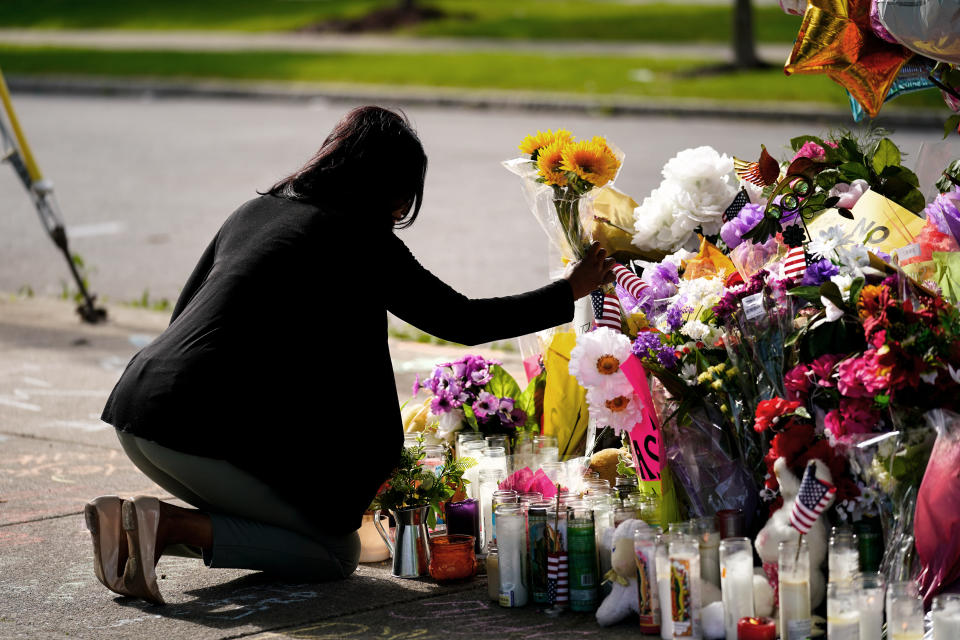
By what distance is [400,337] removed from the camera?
6816 mm

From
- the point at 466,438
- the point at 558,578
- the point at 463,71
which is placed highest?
the point at 463,71

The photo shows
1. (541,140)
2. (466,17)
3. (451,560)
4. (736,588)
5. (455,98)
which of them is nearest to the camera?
(736,588)

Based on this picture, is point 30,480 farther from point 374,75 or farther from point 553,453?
point 374,75

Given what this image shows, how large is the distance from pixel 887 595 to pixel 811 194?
1190 mm

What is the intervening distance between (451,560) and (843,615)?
1127 millimetres

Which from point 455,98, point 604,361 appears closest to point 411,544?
point 604,361

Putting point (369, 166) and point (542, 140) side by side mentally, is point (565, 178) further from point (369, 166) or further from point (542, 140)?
point (369, 166)

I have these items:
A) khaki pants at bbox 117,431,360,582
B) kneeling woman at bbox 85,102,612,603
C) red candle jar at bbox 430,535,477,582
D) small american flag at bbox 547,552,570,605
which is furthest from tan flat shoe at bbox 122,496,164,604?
small american flag at bbox 547,552,570,605

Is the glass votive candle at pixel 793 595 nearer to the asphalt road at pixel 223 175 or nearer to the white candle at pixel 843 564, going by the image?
the white candle at pixel 843 564

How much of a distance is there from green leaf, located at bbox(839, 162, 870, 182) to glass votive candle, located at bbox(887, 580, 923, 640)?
1323 mm

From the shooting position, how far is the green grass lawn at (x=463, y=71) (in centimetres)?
1373

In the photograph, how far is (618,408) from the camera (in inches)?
135

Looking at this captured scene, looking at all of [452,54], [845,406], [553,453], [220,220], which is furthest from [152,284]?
[452,54]

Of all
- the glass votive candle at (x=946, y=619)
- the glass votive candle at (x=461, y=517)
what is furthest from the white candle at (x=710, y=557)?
the glass votive candle at (x=461, y=517)
